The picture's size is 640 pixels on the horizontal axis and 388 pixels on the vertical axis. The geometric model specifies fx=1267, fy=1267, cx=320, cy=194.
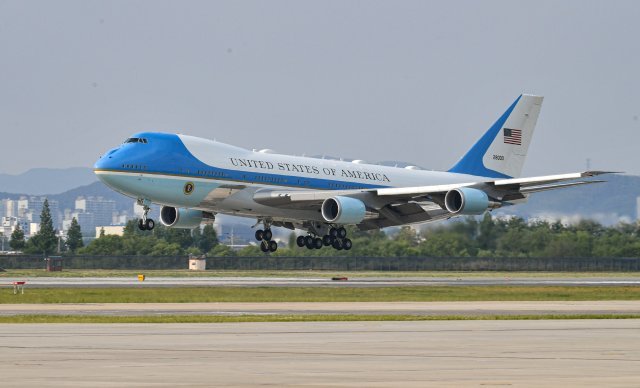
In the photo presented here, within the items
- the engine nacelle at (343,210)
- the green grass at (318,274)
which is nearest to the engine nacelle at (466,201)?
the engine nacelle at (343,210)

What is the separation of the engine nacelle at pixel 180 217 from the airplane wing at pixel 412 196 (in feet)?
21.7

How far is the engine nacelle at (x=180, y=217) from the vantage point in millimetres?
72500

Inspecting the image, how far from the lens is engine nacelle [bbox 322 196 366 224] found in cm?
6831

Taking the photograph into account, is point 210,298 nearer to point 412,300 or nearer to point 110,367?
point 412,300

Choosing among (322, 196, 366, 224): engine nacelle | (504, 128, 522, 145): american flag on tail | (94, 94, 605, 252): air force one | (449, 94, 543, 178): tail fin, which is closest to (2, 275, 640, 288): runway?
(94, 94, 605, 252): air force one

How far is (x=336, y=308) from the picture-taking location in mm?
45281

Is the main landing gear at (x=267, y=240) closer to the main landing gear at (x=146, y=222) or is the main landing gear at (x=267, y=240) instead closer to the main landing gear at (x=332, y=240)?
the main landing gear at (x=332, y=240)

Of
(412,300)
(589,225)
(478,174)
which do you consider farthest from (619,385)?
(589,225)

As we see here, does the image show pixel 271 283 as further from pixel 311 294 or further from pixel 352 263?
pixel 352 263

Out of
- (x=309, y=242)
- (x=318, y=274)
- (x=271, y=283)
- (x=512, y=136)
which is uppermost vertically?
(x=512, y=136)

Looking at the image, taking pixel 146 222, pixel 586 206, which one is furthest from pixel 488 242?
pixel 146 222

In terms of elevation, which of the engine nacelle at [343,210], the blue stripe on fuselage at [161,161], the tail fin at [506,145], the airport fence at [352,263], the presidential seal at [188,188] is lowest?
Result: the airport fence at [352,263]

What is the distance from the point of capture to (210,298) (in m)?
53.0

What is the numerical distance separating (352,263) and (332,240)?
2408 centimetres
